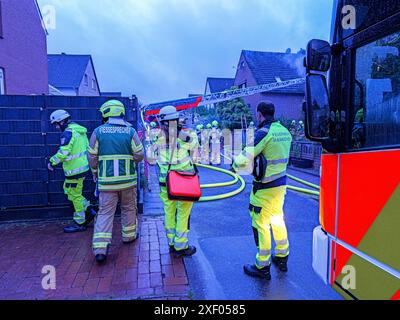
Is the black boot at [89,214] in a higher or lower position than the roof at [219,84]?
lower

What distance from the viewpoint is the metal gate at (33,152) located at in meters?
5.00

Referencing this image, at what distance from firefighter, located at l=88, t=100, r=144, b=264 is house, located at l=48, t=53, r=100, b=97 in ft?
88.1

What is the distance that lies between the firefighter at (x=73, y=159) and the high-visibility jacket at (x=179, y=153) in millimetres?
1537

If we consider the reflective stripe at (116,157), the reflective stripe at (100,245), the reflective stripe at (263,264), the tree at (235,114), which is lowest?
the reflective stripe at (263,264)

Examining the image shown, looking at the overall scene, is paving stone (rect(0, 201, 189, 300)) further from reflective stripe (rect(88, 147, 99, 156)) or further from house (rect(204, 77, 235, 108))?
house (rect(204, 77, 235, 108))

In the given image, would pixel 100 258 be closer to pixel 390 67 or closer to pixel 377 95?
pixel 377 95

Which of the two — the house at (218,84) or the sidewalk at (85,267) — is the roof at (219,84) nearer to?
the house at (218,84)

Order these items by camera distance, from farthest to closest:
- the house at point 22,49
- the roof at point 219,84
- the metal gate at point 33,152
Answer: the roof at point 219,84 → the house at point 22,49 → the metal gate at point 33,152

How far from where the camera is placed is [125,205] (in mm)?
3924

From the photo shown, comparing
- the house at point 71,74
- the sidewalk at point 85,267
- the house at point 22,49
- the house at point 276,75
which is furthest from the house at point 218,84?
the sidewalk at point 85,267

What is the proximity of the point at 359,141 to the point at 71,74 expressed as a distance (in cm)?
3283

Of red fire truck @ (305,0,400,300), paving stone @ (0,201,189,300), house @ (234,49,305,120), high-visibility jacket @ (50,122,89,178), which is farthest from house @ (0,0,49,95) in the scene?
house @ (234,49,305,120)

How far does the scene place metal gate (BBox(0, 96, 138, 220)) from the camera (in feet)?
16.4

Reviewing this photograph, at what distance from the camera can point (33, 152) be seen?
5129 millimetres
